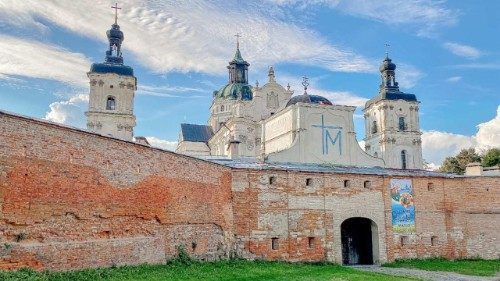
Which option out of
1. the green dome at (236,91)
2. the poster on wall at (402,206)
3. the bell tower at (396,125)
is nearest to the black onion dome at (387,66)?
the bell tower at (396,125)

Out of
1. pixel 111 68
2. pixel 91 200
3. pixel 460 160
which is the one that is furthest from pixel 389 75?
pixel 91 200

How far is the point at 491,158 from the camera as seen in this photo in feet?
153

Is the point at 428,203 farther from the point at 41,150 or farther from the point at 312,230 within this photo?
the point at 41,150

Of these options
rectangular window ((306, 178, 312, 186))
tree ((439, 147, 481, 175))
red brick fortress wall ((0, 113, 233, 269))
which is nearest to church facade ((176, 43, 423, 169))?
tree ((439, 147, 481, 175))

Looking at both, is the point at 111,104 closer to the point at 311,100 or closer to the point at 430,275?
the point at 311,100

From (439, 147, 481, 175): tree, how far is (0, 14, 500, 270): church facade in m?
21.6

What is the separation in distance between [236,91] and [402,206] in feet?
129

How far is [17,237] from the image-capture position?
9727 millimetres

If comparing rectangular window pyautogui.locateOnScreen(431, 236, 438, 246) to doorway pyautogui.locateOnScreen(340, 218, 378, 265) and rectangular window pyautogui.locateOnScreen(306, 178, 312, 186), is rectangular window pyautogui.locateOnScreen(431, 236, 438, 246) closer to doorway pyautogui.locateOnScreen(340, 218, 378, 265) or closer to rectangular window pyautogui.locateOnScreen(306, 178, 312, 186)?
doorway pyautogui.locateOnScreen(340, 218, 378, 265)

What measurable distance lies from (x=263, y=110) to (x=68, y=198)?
37549 mm

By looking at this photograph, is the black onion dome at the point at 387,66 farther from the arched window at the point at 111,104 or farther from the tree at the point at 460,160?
the arched window at the point at 111,104

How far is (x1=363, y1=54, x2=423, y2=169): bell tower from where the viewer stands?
1949 inches

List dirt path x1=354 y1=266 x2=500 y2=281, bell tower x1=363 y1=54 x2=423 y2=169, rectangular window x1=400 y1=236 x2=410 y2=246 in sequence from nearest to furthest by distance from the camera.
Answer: dirt path x1=354 y1=266 x2=500 y2=281 < rectangular window x1=400 y1=236 x2=410 y2=246 < bell tower x1=363 y1=54 x2=423 y2=169

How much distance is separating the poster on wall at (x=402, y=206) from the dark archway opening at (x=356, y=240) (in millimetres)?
1215
